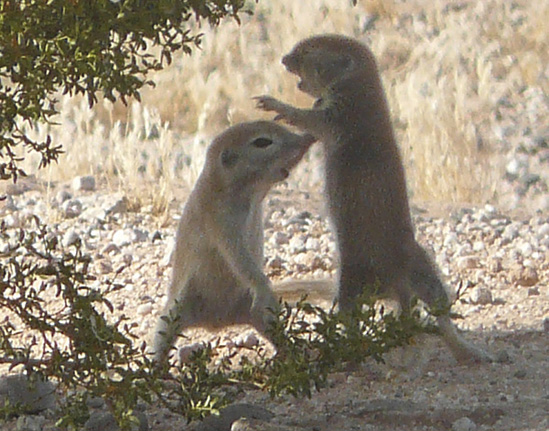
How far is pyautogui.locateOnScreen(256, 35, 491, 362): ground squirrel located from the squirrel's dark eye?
141mm

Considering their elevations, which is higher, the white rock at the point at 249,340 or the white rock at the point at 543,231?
the white rock at the point at 543,231

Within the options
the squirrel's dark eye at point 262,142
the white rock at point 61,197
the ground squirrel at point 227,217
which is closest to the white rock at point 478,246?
the ground squirrel at point 227,217

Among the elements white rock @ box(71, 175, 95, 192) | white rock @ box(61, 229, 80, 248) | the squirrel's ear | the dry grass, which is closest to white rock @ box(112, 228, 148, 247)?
white rock @ box(61, 229, 80, 248)

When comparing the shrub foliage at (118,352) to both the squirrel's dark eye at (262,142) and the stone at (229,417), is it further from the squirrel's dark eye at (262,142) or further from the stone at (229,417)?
the squirrel's dark eye at (262,142)

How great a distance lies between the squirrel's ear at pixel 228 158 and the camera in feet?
19.4

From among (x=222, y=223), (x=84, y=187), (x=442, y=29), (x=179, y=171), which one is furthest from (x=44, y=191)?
(x=442, y=29)

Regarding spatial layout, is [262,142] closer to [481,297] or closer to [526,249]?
[481,297]

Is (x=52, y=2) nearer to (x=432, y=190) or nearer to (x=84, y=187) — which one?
(x=84, y=187)

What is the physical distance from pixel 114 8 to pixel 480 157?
355 inches

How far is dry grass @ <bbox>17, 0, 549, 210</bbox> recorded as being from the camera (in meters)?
11.0

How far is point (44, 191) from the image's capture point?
9.45m

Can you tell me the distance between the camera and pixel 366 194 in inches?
235

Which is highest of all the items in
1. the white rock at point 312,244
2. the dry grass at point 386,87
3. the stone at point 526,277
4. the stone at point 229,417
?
the dry grass at point 386,87

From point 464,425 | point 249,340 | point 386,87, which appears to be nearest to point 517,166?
point 386,87
